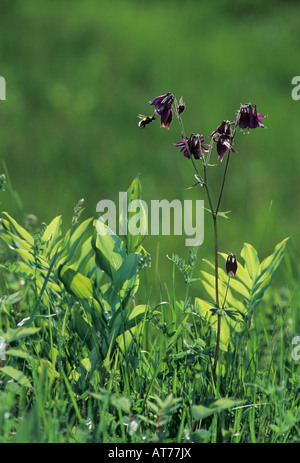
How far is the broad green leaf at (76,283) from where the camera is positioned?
1.72 m

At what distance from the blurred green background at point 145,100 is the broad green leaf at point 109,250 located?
1.54 m

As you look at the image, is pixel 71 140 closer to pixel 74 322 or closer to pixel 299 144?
pixel 299 144

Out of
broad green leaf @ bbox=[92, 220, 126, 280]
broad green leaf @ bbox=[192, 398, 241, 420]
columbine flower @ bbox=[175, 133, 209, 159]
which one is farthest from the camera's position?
broad green leaf @ bbox=[92, 220, 126, 280]

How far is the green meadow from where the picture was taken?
161 cm

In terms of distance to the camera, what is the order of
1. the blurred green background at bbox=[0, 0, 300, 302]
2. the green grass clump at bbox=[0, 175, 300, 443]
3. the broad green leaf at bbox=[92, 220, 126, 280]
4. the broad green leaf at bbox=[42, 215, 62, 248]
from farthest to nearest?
the blurred green background at bbox=[0, 0, 300, 302]
the broad green leaf at bbox=[42, 215, 62, 248]
the broad green leaf at bbox=[92, 220, 126, 280]
the green grass clump at bbox=[0, 175, 300, 443]

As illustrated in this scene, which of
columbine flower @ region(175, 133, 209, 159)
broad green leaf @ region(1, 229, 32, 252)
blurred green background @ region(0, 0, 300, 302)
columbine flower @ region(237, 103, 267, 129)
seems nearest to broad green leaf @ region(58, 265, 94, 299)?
broad green leaf @ region(1, 229, 32, 252)

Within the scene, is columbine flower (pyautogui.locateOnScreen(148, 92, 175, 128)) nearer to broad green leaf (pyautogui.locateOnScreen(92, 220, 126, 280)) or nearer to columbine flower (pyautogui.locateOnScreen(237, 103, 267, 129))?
columbine flower (pyautogui.locateOnScreen(237, 103, 267, 129))

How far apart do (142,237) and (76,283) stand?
255 millimetres

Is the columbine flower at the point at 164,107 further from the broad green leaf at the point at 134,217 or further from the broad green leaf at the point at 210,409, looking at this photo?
the broad green leaf at the point at 210,409

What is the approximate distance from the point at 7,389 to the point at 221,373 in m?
0.64

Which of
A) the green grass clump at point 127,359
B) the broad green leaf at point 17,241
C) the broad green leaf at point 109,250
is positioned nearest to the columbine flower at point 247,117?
the green grass clump at point 127,359

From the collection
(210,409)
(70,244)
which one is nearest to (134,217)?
(70,244)

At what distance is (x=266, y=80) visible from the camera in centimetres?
623
